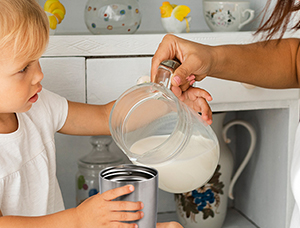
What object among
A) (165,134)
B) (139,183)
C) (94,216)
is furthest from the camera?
(165,134)

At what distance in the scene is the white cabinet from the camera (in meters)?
0.79

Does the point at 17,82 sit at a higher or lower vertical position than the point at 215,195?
higher

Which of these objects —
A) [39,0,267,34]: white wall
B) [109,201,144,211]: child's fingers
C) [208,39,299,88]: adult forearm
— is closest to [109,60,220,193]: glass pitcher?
[109,201,144,211]: child's fingers

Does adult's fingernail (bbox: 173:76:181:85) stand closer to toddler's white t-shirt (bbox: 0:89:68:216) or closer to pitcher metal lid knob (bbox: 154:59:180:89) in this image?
pitcher metal lid knob (bbox: 154:59:180:89)

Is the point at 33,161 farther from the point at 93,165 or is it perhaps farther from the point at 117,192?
the point at 117,192

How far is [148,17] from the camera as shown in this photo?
116cm

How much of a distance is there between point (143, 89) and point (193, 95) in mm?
172

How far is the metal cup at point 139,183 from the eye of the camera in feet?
1.25

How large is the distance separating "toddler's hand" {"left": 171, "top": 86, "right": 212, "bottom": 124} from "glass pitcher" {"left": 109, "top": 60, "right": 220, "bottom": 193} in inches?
2.7

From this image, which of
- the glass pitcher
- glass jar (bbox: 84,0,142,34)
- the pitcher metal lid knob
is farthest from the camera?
glass jar (bbox: 84,0,142,34)

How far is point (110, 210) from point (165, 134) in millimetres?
200

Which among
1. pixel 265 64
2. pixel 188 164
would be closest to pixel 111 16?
pixel 265 64

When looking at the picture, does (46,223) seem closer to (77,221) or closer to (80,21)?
(77,221)

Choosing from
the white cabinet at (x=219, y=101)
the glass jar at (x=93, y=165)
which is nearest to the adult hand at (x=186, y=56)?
the white cabinet at (x=219, y=101)
